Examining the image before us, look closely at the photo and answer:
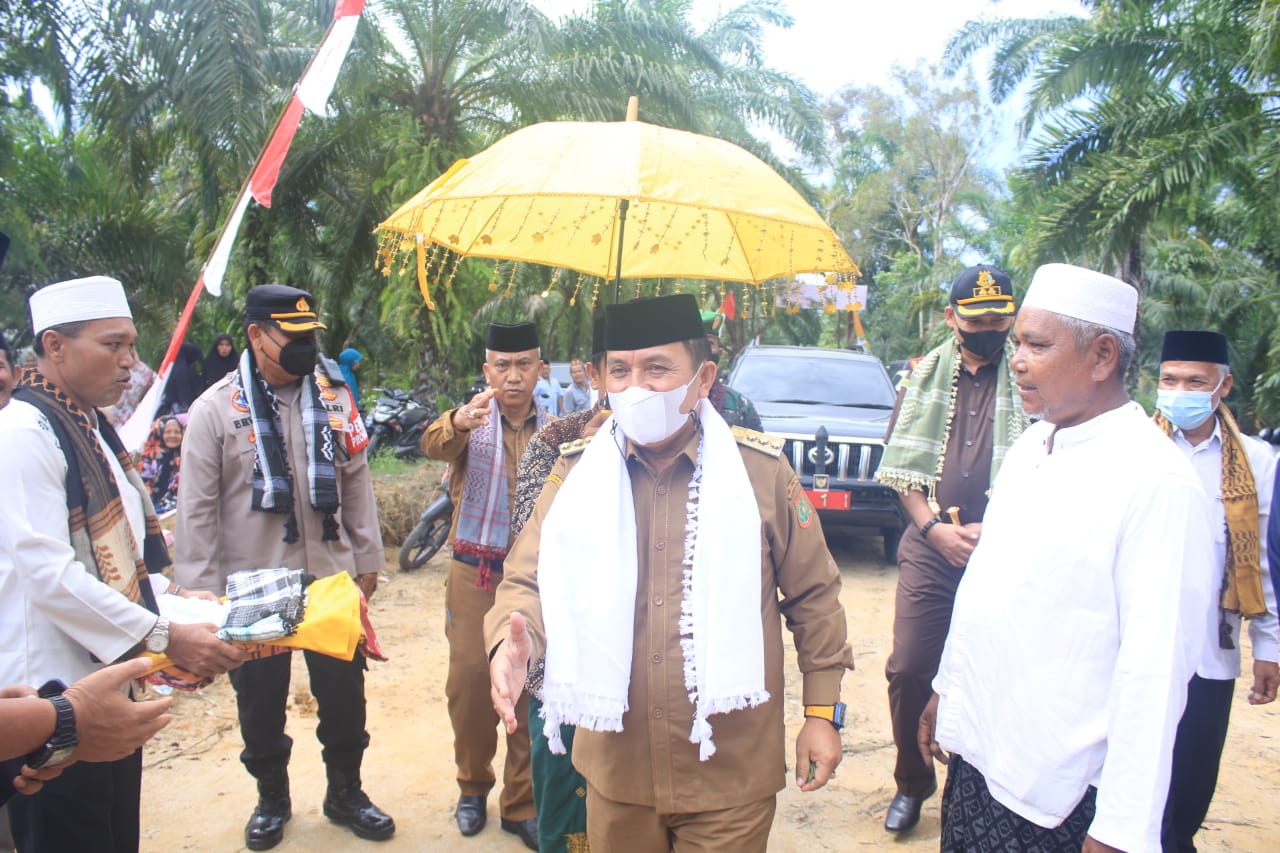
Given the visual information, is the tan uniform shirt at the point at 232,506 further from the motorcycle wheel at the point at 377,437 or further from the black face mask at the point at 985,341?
the motorcycle wheel at the point at 377,437

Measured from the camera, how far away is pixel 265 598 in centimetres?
267

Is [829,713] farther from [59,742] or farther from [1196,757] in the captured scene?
[59,742]

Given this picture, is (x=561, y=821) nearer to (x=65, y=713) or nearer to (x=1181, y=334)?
(x=65, y=713)

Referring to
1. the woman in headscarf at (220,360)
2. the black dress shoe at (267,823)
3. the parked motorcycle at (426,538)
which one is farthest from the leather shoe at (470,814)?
the woman in headscarf at (220,360)

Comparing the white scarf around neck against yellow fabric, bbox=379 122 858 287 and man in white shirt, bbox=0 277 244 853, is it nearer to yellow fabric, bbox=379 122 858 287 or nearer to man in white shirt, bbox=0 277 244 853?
yellow fabric, bbox=379 122 858 287

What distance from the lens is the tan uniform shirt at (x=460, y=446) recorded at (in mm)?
3707

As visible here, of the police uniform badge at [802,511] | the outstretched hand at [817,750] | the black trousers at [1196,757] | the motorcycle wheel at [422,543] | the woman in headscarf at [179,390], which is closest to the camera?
the outstretched hand at [817,750]

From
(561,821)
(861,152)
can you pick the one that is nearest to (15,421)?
(561,821)

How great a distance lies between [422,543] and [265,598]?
493cm

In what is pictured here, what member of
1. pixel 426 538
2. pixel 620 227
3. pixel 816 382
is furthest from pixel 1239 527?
pixel 816 382

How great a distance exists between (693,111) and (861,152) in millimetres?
27807

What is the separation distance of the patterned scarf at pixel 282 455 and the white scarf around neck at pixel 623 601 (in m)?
1.66

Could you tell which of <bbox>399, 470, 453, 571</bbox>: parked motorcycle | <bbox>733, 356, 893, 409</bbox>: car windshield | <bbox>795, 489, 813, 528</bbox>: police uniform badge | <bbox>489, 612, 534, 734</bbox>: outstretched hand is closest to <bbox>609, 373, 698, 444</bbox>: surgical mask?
<bbox>795, 489, 813, 528</bbox>: police uniform badge

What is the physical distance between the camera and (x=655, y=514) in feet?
7.55
